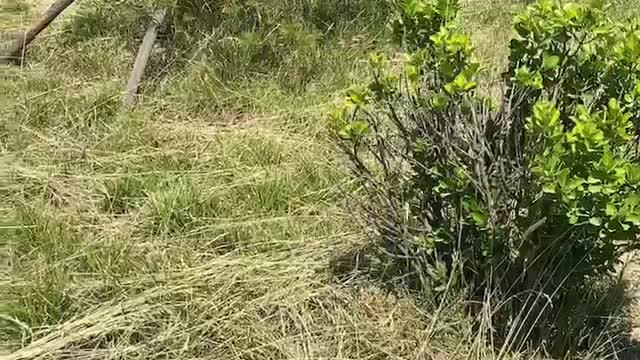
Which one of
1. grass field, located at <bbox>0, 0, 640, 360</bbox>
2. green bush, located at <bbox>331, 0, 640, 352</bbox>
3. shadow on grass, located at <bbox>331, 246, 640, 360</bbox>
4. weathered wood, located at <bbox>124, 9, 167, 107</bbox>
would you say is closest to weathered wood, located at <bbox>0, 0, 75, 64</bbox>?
grass field, located at <bbox>0, 0, 640, 360</bbox>

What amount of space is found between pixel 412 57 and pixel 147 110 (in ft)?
6.69

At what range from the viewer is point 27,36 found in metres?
4.91

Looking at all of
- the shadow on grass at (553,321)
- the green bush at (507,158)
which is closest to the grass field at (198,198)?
the shadow on grass at (553,321)

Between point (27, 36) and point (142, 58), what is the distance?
2.44 ft

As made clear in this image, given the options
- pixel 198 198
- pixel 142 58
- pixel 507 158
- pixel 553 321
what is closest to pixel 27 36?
pixel 142 58

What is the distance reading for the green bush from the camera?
8.11ft

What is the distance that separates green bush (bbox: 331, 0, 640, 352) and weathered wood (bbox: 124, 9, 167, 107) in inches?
78.4

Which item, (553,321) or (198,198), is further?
(198,198)

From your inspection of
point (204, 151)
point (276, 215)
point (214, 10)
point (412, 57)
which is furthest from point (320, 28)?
point (412, 57)

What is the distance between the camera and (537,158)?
→ 2342 millimetres

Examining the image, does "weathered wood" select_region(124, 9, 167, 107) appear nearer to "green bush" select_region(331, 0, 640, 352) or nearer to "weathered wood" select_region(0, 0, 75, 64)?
"weathered wood" select_region(0, 0, 75, 64)

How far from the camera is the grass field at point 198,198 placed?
2787 millimetres

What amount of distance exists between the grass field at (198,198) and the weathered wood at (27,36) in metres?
0.11

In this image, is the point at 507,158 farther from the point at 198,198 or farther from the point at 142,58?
the point at 142,58
